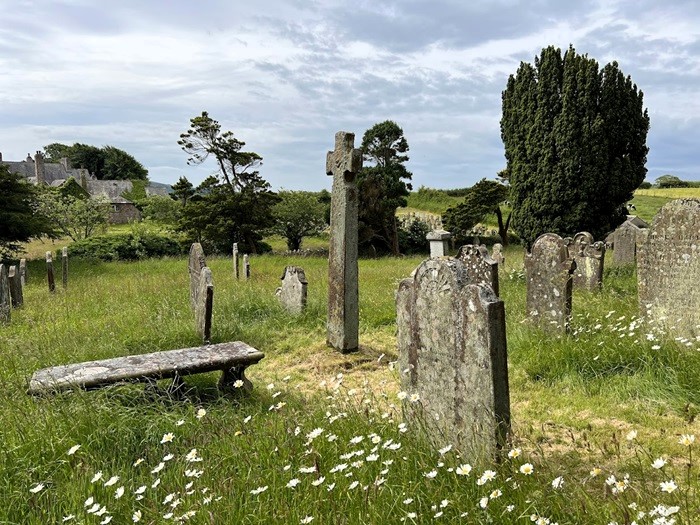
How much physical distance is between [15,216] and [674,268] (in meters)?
25.2

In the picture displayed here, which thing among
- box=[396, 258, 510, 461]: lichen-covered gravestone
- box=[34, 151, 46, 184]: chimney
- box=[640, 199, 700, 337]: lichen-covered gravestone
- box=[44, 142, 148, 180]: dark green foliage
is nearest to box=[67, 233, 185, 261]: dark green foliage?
box=[640, 199, 700, 337]: lichen-covered gravestone

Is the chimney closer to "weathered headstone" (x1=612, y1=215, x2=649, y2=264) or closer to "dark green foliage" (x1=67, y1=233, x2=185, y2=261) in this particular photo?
"dark green foliage" (x1=67, y1=233, x2=185, y2=261)

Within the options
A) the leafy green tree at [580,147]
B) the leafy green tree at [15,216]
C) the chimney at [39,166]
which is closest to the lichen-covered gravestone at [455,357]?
the leafy green tree at [580,147]

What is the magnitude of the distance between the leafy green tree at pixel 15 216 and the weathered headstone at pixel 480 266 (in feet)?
74.0

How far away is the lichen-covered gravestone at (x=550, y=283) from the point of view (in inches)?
272

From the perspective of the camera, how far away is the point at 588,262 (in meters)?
10.3

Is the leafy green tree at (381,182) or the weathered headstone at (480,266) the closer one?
the weathered headstone at (480,266)

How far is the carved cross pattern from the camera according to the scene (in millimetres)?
7371

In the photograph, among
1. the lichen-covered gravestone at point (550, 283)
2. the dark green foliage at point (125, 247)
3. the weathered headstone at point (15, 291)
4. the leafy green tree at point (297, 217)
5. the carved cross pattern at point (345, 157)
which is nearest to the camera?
the lichen-covered gravestone at point (550, 283)

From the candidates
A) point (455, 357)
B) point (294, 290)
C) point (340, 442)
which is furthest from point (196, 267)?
point (455, 357)

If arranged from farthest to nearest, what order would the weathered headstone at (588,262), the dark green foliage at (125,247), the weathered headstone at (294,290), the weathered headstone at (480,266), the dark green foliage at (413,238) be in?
1. the dark green foliage at (413,238)
2. the dark green foliage at (125,247)
3. the weathered headstone at (588,262)
4. the weathered headstone at (294,290)
5. the weathered headstone at (480,266)

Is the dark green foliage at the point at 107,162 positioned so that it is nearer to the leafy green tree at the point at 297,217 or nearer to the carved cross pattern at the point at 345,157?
the leafy green tree at the point at 297,217

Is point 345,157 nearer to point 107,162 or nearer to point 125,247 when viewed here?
point 125,247

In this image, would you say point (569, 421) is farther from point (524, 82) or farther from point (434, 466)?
point (524, 82)
